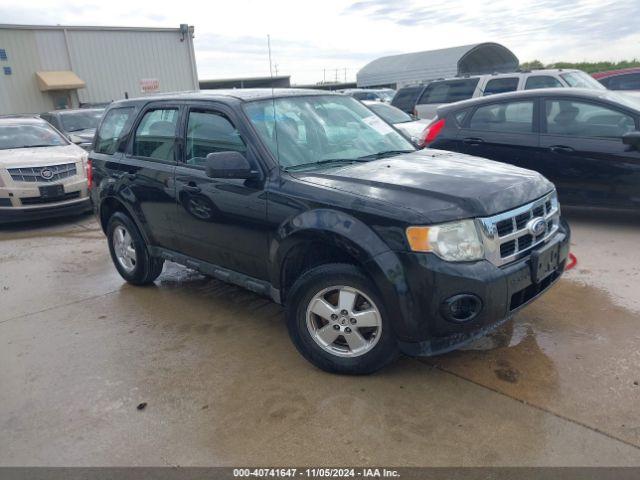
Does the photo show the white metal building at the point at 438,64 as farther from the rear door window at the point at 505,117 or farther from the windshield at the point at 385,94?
the rear door window at the point at 505,117

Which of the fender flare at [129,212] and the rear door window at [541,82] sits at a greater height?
the rear door window at [541,82]

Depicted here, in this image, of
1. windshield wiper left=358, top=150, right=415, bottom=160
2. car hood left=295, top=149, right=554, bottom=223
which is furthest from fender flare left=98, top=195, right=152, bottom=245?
windshield wiper left=358, top=150, right=415, bottom=160

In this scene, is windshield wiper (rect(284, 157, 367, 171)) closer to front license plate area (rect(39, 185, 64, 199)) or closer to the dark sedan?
the dark sedan

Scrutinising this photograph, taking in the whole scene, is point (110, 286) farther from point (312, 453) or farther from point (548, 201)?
point (548, 201)

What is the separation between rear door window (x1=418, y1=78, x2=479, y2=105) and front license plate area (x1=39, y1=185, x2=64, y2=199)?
26.0 feet

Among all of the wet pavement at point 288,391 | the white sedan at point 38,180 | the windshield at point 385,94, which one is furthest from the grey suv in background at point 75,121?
the windshield at point 385,94

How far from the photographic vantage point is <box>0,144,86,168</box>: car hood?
25.8 ft

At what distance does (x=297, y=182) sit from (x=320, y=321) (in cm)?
90

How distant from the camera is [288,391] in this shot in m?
3.21

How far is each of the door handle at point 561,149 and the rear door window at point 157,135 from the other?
13.9 ft

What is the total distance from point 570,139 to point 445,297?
13.5 feet

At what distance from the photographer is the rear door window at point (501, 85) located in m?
10.3

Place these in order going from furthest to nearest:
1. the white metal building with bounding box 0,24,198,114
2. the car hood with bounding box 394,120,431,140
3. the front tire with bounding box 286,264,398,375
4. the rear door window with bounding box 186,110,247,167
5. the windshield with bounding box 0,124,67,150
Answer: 1. the white metal building with bounding box 0,24,198,114
2. the car hood with bounding box 394,120,431,140
3. the windshield with bounding box 0,124,67,150
4. the rear door window with bounding box 186,110,247,167
5. the front tire with bounding box 286,264,398,375

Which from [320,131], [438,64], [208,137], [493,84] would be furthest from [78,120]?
[438,64]
